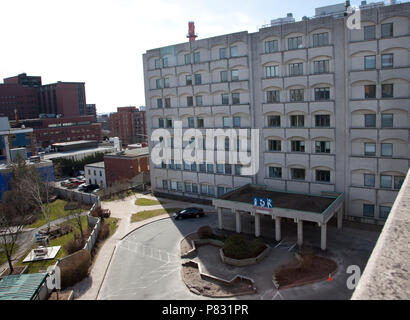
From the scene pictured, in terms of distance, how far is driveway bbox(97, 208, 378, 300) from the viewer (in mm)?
24250

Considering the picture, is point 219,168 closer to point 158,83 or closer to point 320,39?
point 158,83

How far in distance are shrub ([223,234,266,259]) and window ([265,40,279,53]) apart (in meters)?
22.6

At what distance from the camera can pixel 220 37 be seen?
144 ft

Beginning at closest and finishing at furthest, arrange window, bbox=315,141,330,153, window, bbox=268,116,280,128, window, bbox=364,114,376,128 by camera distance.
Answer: window, bbox=364,114,376,128 < window, bbox=315,141,330,153 < window, bbox=268,116,280,128

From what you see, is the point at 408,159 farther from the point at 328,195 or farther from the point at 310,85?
the point at 310,85

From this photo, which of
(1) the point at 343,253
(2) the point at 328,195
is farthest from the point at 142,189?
(1) the point at 343,253

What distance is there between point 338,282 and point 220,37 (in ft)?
106

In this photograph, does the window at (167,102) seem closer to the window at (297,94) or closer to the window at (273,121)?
the window at (273,121)

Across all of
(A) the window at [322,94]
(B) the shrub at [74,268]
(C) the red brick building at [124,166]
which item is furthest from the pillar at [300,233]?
(C) the red brick building at [124,166]

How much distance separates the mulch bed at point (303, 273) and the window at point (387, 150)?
14.0 m

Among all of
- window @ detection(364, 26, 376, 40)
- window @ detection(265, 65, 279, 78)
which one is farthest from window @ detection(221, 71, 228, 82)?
window @ detection(364, 26, 376, 40)

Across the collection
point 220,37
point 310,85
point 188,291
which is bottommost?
point 188,291

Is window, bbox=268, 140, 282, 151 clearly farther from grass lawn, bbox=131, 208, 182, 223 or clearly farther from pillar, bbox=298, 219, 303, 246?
grass lawn, bbox=131, 208, 182, 223

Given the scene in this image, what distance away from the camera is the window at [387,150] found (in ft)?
113
